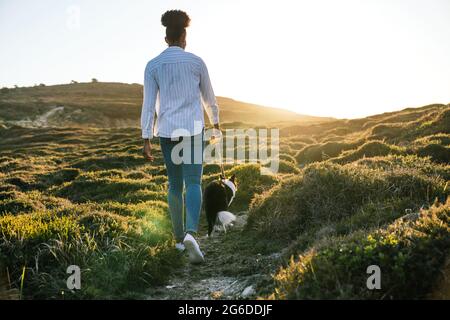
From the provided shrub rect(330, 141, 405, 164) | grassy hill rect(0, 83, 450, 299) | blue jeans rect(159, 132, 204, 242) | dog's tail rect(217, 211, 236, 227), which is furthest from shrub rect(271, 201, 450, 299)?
shrub rect(330, 141, 405, 164)

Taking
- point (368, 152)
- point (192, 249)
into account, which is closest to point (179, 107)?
point (192, 249)

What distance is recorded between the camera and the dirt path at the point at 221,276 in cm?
485

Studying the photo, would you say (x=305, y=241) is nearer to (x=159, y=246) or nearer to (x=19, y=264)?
(x=159, y=246)

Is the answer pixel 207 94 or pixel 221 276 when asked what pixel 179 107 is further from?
pixel 221 276

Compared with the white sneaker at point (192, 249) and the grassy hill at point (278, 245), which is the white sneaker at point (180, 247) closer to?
the grassy hill at point (278, 245)

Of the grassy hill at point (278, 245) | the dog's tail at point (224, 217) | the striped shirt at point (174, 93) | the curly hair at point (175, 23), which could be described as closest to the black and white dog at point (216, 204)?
the dog's tail at point (224, 217)

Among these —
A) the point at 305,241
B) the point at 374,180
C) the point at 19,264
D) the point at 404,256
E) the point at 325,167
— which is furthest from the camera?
the point at 325,167

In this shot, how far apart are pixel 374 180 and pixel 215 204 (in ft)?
8.72

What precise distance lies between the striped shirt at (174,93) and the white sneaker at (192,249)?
4.34 ft

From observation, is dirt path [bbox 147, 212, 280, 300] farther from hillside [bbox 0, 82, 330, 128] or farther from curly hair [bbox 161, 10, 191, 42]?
hillside [bbox 0, 82, 330, 128]

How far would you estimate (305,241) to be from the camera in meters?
5.62

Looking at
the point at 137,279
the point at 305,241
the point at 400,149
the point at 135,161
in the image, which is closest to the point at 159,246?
the point at 137,279

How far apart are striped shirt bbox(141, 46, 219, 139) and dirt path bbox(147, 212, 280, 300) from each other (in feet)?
5.91

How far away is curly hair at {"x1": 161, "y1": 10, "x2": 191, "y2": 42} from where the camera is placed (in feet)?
18.9
